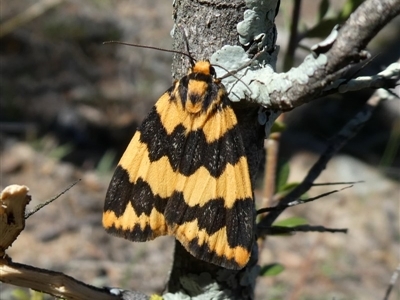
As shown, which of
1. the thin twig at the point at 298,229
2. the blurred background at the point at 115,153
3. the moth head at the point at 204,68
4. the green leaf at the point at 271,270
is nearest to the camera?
the moth head at the point at 204,68

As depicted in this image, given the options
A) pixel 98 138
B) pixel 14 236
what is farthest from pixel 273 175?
pixel 98 138

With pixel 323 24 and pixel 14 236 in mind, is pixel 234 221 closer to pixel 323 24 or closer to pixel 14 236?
pixel 14 236

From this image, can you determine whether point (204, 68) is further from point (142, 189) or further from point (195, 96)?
point (142, 189)

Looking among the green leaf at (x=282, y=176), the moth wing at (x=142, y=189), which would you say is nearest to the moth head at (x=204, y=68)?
the moth wing at (x=142, y=189)

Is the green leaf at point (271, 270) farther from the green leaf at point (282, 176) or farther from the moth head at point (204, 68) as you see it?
the moth head at point (204, 68)

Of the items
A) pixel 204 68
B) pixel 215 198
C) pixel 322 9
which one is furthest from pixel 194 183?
pixel 322 9

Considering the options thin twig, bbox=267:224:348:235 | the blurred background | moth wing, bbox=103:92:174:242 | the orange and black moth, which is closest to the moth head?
the orange and black moth

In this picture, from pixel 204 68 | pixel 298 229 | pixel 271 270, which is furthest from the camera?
pixel 271 270

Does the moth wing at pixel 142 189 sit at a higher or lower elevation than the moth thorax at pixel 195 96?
lower
